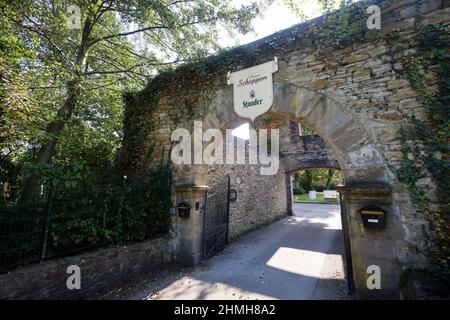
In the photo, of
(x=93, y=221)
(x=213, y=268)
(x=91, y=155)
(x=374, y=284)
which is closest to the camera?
(x=374, y=284)

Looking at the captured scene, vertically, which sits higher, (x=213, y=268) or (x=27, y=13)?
(x=27, y=13)

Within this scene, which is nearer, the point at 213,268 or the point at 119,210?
the point at 119,210

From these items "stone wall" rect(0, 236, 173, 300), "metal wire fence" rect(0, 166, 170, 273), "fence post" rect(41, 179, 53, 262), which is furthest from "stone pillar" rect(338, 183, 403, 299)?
"fence post" rect(41, 179, 53, 262)

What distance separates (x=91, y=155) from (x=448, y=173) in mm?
7085

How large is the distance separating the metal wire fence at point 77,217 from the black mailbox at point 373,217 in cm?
376

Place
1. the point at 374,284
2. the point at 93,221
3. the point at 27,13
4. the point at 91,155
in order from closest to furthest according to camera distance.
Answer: the point at 374,284
the point at 93,221
the point at 27,13
the point at 91,155

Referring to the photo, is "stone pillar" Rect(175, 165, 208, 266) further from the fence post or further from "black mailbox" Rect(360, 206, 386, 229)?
"black mailbox" Rect(360, 206, 386, 229)

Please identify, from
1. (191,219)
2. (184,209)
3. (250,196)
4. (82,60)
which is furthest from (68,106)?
(250,196)

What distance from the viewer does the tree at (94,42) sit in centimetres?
412

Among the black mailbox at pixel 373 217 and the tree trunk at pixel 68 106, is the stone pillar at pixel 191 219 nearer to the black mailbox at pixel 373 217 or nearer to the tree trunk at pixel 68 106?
the tree trunk at pixel 68 106

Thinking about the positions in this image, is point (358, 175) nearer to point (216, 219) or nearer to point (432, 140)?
point (432, 140)

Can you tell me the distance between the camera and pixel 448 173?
8.68 feet

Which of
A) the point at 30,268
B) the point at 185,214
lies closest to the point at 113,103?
the point at 185,214
